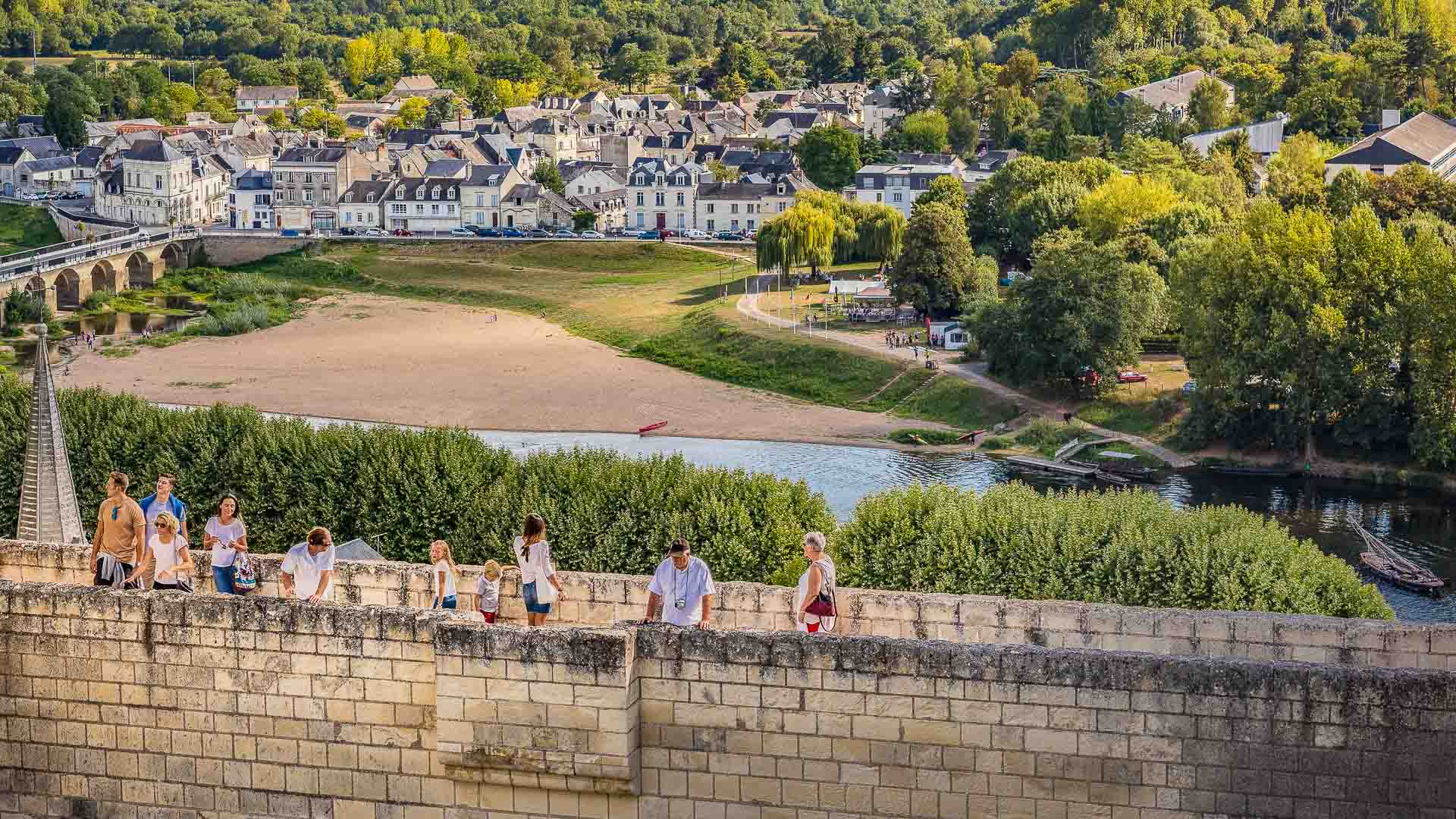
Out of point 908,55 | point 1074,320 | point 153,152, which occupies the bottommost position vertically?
point 1074,320

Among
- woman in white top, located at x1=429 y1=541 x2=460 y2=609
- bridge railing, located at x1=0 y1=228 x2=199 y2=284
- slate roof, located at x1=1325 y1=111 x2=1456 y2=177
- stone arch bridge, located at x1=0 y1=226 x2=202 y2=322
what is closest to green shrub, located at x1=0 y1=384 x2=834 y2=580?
woman in white top, located at x1=429 y1=541 x2=460 y2=609

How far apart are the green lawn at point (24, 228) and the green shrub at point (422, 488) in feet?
268

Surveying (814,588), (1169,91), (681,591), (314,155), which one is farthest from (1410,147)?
(681,591)

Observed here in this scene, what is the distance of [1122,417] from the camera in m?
62.5

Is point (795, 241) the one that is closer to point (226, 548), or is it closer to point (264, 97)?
point (226, 548)

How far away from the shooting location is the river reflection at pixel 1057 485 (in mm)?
49406

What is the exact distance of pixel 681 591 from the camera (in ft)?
44.5

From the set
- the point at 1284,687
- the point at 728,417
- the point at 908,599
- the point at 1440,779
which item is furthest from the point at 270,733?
the point at 728,417

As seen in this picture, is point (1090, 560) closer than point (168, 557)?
No

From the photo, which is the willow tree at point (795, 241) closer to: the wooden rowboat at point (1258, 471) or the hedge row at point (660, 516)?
the wooden rowboat at point (1258, 471)

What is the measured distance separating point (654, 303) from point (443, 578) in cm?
7088

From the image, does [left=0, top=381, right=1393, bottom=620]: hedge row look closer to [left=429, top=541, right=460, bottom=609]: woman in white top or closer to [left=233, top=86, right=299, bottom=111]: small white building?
[left=429, top=541, right=460, bottom=609]: woman in white top

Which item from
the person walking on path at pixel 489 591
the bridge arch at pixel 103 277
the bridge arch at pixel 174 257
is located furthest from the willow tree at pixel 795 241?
the person walking on path at pixel 489 591

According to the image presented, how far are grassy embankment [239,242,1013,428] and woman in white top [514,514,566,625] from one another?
49.0 m
